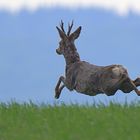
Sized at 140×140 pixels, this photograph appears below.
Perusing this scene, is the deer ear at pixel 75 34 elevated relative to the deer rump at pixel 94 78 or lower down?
elevated

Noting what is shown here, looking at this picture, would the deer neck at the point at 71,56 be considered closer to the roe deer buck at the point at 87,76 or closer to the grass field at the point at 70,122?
the roe deer buck at the point at 87,76

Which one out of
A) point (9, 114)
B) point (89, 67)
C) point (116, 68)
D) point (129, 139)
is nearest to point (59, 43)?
point (89, 67)

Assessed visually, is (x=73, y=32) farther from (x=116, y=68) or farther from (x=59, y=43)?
(x=116, y=68)

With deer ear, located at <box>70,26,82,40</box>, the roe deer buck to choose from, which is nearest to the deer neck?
the roe deer buck

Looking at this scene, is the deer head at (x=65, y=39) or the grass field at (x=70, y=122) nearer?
the grass field at (x=70, y=122)

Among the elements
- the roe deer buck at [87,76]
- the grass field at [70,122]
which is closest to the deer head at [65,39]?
the roe deer buck at [87,76]

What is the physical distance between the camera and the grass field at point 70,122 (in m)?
7.48

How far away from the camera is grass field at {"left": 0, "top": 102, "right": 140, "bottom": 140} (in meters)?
7.48

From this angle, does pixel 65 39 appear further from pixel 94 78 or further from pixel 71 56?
pixel 94 78

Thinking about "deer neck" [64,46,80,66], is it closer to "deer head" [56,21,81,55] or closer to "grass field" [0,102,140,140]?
"deer head" [56,21,81,55]

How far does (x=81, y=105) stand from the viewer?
33.8 ft

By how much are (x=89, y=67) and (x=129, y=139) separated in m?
7.51

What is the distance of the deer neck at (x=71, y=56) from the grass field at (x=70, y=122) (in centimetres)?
465

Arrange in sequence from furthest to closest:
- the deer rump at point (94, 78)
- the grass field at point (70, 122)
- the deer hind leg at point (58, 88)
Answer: the deer hind leg at point (58, 88) < the deer rump at point (94, 78) < the grass field at point (70, 122)
